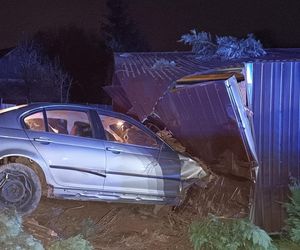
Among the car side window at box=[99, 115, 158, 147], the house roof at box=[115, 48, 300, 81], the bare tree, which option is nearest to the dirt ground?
the car side window at box=[99, 115, 158, 147]

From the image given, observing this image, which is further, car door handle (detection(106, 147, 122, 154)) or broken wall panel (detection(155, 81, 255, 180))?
car door handle (detection(106, 147, 122, 154))

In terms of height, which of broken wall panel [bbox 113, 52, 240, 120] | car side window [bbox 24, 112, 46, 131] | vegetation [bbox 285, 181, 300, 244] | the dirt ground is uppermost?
broken wall panel [bbox 113, 52, 240, 120]

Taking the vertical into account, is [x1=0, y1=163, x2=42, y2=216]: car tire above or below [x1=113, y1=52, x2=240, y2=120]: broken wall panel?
below

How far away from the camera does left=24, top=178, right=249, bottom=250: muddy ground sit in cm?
687

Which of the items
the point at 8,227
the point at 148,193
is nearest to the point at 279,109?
the point at 148,193

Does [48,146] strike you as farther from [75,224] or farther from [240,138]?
[240,138]

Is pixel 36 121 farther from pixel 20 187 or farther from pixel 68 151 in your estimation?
A: pixel 20 187

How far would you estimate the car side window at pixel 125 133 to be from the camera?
788cm

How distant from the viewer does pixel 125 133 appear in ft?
26.2

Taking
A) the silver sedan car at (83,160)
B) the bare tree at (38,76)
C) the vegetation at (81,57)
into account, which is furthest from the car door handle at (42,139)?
the vegetation at (81,57)

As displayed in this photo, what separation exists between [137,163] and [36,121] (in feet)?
4.78

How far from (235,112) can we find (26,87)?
28006 mm

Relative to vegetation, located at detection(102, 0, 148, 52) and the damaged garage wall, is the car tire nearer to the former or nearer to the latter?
the damaged garage wall

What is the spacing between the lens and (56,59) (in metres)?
38.0
